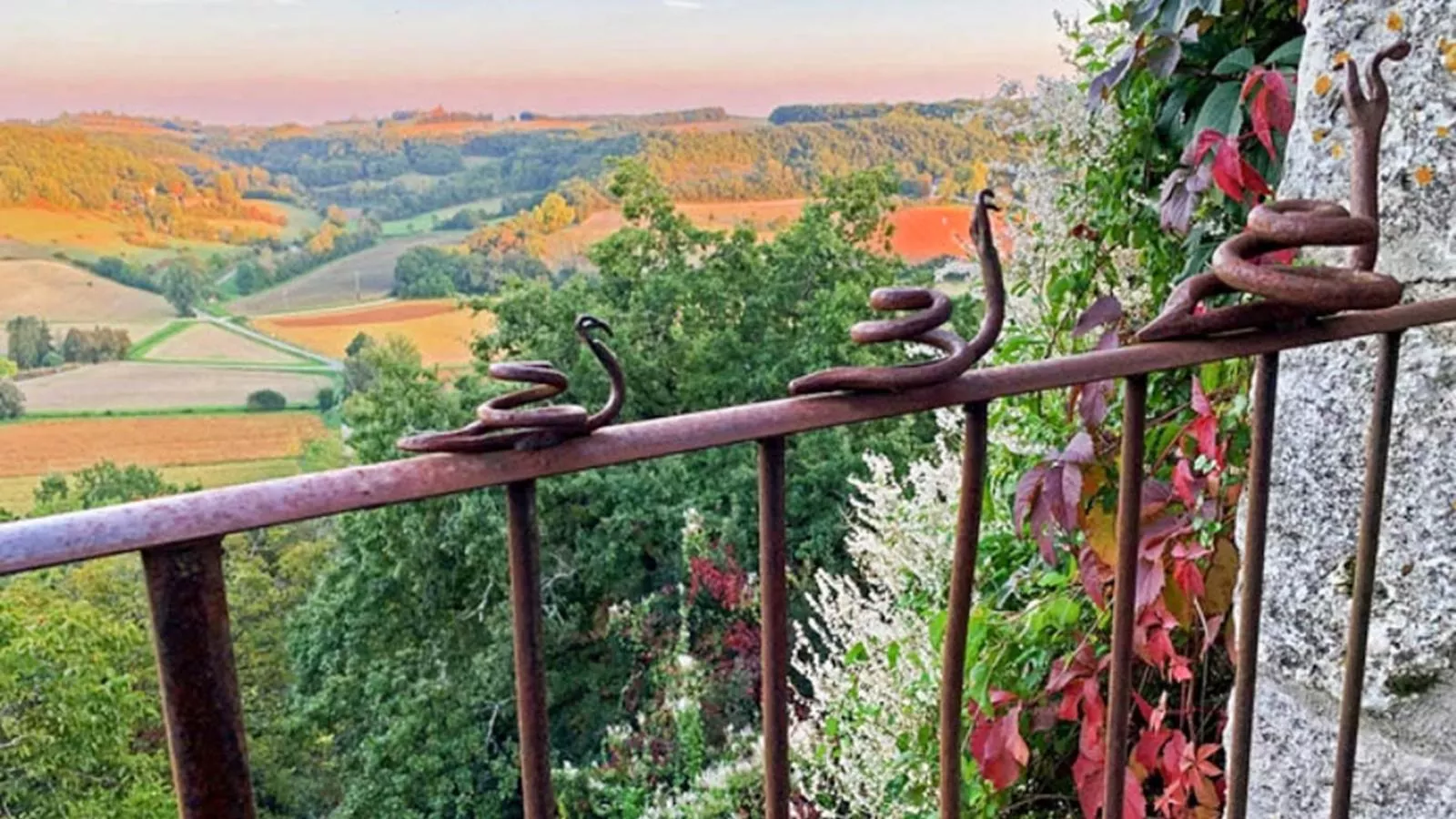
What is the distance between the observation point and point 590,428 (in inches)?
16.2

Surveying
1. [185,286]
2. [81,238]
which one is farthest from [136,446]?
[81,238]

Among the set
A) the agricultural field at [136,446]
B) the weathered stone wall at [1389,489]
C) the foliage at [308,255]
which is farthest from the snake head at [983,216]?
the foliage at [308,255]

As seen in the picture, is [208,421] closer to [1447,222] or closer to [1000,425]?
[1000,425]

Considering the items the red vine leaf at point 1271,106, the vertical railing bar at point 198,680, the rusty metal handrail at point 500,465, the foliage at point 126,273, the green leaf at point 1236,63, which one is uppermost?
the green leaf at point 1236,63

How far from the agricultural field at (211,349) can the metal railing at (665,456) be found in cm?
881

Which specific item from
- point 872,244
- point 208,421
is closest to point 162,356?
point 208,421

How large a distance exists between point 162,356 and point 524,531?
9034 mm

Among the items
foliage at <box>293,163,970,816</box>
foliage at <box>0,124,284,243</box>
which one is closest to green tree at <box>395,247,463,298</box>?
foliage at <box>293,163,970,816</box>

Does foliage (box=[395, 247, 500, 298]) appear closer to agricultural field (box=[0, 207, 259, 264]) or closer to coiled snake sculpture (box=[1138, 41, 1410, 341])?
agricultural field (box=[0, 207, 259, 264])

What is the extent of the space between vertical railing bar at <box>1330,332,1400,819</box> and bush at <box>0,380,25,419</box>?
8314 millimetres

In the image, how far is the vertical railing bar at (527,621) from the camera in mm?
435

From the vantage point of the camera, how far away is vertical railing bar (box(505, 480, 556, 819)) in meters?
0.44

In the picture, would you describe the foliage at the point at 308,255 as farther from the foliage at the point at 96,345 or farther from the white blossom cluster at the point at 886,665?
the white blossom cluster at the point at 886,665

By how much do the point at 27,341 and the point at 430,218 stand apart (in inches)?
131
